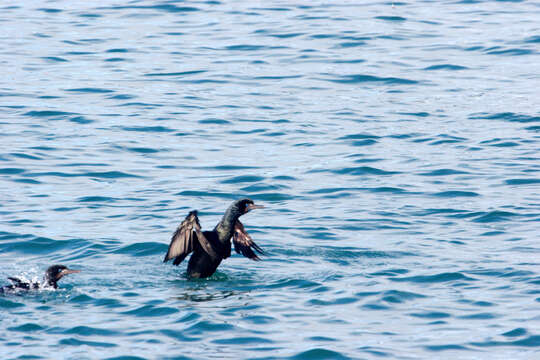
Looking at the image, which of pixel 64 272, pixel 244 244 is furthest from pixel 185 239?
pixel 64 272

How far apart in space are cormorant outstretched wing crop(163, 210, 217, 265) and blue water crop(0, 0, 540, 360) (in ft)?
1.45

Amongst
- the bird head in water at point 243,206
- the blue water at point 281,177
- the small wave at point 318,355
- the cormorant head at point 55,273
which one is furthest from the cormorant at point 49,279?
the small wave at point 318,355

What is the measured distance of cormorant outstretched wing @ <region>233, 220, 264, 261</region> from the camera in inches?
531

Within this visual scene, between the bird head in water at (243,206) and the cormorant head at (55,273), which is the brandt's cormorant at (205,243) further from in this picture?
the cormorant head at (55,273)

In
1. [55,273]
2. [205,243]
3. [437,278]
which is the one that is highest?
[205,243]

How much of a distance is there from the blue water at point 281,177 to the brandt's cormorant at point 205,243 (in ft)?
0.80

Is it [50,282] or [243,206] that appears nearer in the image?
[50,282]

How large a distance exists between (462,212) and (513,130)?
5.32 meters

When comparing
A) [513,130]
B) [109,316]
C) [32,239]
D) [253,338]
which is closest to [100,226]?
[32,239]

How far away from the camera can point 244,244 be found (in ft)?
44.7

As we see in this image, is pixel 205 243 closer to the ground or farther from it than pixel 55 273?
farther from it

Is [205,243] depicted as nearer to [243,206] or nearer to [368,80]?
[243,206]

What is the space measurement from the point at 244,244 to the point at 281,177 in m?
4.21

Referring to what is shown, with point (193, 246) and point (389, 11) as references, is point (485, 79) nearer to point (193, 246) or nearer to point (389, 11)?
point (389, 11)
